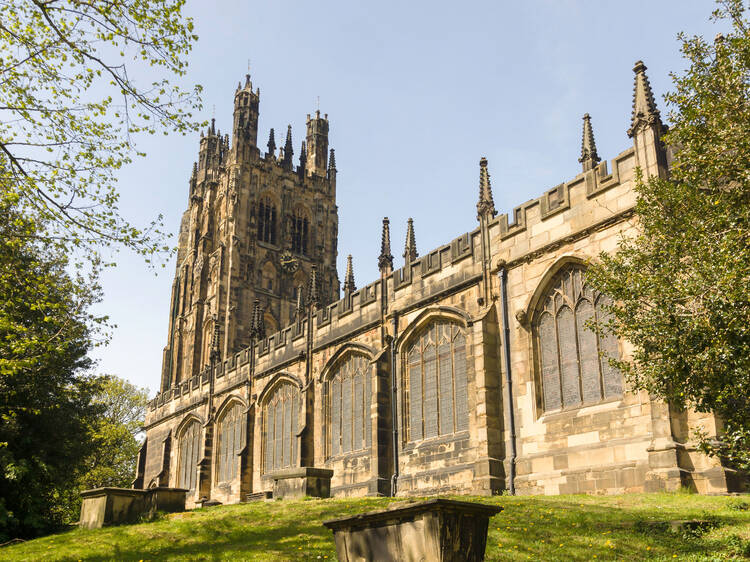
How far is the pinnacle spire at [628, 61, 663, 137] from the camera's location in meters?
17.6

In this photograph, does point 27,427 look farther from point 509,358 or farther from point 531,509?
point 531,509

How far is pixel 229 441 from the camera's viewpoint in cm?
3678

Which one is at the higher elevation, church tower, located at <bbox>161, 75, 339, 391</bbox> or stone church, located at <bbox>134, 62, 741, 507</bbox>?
church tower, located at <bbox>161, 75, 339, 391</bbox>

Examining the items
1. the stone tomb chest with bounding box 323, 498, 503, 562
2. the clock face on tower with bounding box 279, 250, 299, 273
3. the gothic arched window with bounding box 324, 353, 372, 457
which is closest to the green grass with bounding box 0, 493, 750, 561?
the stone tomb chest with bounding box 323, 498, 503, 562

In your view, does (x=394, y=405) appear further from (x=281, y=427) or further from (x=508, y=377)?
(x=281, y=427)

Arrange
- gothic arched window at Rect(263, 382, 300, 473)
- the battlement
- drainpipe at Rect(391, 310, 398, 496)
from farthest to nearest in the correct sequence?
1. gothic arched window at Rect(263, 382, 300, 473)
2. drainpipe at Rect(391, 310, 398, 496)
3. the battlement

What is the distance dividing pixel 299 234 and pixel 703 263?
55.5 meters

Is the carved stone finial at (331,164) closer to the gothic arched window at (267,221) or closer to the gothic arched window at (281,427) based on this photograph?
the gothic arched window at (267,221)

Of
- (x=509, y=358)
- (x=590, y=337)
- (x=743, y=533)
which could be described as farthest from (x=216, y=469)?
(x=743, y=533)

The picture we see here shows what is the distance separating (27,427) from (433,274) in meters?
13.8

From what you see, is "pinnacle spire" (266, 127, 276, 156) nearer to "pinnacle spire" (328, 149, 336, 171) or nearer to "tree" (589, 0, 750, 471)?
"pinnacle spire" (328, 149, 336, 171)

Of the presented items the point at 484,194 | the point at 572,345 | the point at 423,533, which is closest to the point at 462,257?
the point at 484,194

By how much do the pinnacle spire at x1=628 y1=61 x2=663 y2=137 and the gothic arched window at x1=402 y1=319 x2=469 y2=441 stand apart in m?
8.08

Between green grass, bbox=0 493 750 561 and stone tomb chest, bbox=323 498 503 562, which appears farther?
green grass, bbox=0 493 750 561
